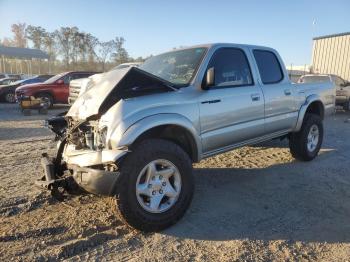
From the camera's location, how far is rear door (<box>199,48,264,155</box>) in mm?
4242

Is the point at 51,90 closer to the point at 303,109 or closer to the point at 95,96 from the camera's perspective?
the point at 303,109

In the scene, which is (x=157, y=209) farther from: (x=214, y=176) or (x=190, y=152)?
(x=214, y=176)

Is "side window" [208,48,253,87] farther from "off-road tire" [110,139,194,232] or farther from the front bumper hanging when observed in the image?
the front bumper hanging

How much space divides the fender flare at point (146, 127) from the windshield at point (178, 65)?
589mm

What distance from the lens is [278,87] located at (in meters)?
5.50

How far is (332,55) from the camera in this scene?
22203 mm

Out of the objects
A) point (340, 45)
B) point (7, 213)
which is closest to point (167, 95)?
point (7, 213)

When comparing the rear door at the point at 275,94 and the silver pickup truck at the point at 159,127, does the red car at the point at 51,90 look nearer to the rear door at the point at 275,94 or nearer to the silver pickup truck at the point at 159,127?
the silver pickup truck at the point at 159,127

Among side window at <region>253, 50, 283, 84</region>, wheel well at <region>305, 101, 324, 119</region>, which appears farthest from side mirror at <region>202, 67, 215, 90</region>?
wheel well at <region>305, 101, 324, 119</region>

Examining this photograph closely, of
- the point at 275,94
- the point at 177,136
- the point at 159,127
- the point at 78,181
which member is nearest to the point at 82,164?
the point at 78,181

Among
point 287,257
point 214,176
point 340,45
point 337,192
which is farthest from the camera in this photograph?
point 340,45

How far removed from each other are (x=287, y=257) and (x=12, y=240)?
104 inches

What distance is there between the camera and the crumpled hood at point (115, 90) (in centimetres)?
363

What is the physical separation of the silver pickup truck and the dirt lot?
368mm
